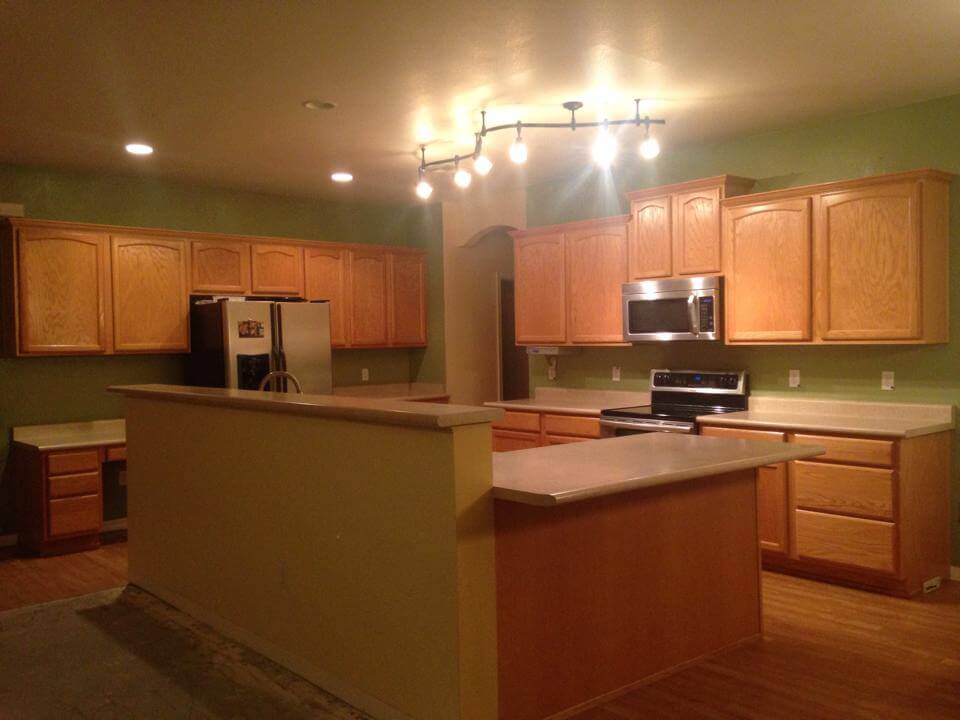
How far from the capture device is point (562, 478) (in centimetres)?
255

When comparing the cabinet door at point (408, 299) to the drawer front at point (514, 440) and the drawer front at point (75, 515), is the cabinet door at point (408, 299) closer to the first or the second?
the drawer front at point (514, 440)

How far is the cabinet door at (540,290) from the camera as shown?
6.07 metres

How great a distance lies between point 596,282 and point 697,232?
2.99ft

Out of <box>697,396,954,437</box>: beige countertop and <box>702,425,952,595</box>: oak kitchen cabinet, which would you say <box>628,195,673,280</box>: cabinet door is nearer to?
<box>697,396,954,437</box>: beige countertop

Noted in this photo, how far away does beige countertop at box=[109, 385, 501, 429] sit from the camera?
2412 mm

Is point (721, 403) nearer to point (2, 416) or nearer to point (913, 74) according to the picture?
point (913, 74)

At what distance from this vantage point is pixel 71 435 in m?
5.49

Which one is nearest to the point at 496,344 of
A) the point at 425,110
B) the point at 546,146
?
the point at 546,146

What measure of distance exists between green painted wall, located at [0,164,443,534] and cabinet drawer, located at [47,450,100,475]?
2.05ft

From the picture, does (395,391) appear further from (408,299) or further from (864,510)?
(864,510)

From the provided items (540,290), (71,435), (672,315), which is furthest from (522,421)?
(71,435)

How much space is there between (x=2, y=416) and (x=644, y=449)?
4.40m

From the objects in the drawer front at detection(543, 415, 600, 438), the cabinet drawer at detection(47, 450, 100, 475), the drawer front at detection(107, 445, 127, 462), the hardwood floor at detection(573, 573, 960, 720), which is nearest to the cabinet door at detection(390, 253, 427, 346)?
the drawer front at detection(543, 415, 600, 438)

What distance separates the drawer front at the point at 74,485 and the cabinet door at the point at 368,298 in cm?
230
